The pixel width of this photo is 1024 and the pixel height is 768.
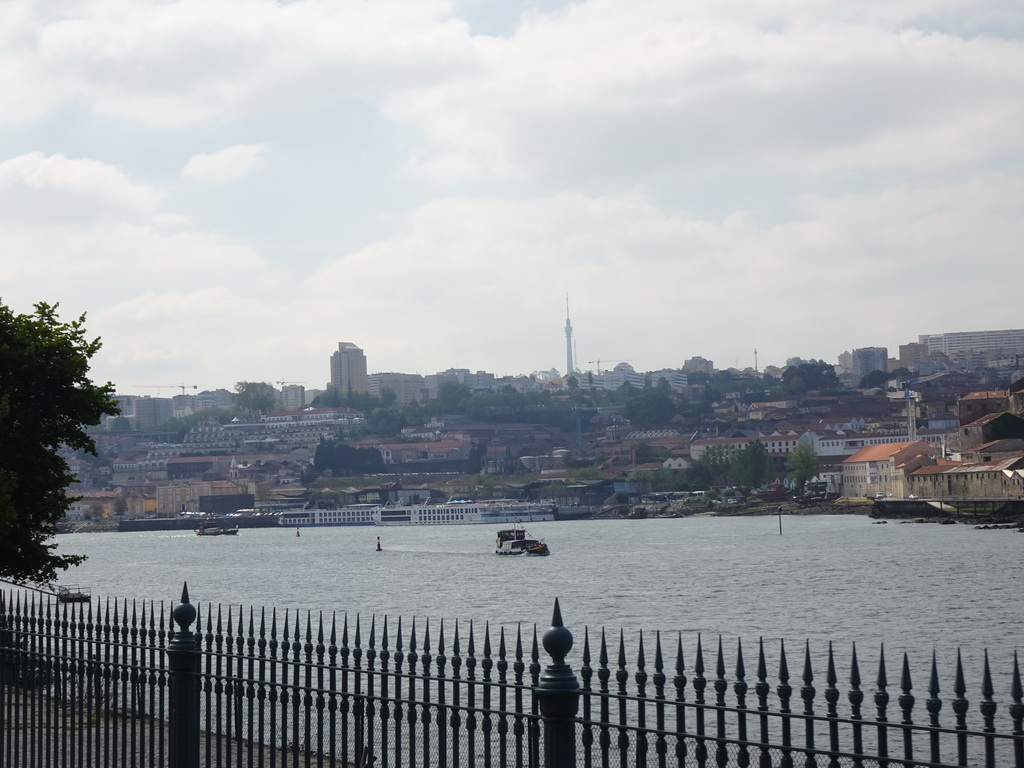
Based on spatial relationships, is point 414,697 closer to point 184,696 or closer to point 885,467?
point 184,696

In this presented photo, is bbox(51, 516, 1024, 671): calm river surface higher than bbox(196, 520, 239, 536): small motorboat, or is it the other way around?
bbox(51, 516, 1024, 671): calm river surface

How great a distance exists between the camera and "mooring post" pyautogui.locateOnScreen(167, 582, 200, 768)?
6.18 m

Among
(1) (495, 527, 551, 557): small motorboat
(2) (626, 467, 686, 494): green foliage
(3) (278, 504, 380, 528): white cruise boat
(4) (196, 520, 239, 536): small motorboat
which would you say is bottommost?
(4) (196, 520, 239, 536): small motorboat

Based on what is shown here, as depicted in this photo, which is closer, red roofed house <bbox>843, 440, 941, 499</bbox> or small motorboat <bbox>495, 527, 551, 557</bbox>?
small motorboat <bbox>495, 527, 551, 557</bbox>

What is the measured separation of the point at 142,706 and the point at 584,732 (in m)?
2.62

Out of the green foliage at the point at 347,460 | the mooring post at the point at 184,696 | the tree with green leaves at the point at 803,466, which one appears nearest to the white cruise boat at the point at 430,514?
the tree with green leaves at the point at 803,466

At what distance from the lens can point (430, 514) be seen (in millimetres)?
144250

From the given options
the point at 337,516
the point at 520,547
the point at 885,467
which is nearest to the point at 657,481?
the point at 337,516

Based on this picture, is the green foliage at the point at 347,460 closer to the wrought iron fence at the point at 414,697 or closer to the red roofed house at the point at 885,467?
the red roofed house at the point at 885,467

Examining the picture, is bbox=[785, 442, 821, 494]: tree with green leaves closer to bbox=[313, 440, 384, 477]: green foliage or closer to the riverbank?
the riverbank

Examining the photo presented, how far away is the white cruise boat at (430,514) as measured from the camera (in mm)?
143375

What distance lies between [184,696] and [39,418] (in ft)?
19.0

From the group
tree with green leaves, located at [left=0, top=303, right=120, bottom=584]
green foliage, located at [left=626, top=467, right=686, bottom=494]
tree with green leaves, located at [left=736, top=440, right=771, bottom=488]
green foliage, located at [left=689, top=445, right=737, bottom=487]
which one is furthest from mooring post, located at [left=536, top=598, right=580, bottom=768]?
green foliage, located at [left=626, top=467, right=686, bottom=494]

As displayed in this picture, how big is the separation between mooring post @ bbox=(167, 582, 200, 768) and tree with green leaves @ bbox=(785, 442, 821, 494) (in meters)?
138
